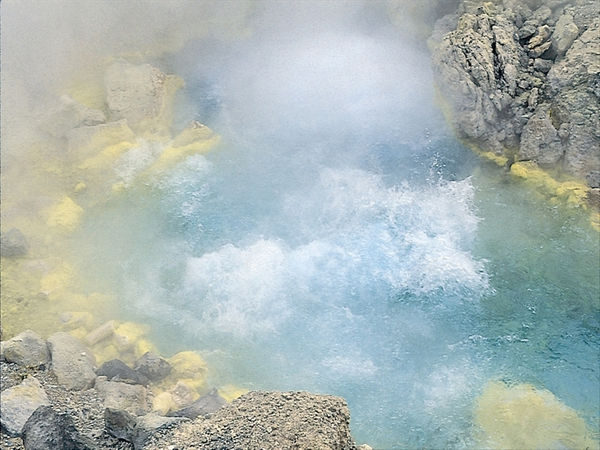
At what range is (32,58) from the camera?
16062 mm

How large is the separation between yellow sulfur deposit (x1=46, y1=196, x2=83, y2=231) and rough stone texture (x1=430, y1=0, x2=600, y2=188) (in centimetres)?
804

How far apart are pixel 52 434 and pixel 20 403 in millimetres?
1475

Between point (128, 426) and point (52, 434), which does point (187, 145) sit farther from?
point (52, 434)

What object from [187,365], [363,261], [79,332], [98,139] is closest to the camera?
[187,365]

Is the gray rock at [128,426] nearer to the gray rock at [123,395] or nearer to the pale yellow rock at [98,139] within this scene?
the gray rock at [123,395]

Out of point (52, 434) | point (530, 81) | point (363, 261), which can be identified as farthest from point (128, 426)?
point (530, 81)

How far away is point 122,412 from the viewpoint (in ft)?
26.8

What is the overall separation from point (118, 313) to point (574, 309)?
7.77 metres

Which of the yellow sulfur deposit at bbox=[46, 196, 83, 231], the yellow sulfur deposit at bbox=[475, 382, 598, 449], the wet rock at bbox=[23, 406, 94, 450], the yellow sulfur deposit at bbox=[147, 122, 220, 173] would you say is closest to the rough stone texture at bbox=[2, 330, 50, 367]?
the wet rock at bbox=[23, 406, 94, 450]

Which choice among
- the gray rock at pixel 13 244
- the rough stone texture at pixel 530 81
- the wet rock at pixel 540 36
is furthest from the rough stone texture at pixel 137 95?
the wet rock at pixel 540 36

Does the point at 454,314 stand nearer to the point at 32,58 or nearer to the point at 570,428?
the point at 570,428

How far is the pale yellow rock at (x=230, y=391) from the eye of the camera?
1015 cm

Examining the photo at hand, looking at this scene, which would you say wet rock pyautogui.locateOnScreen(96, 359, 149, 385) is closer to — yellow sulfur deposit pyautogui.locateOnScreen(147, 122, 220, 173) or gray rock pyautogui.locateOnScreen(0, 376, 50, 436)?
gray rock pyautogui.locateOnScreen(0, 376, 50, 436)

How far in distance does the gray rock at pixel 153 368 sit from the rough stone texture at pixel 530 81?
25.5 feet
